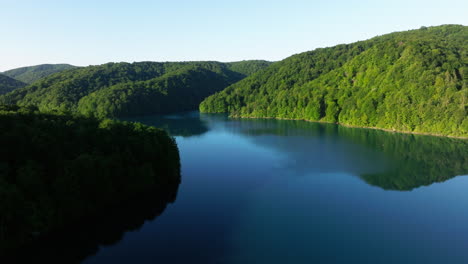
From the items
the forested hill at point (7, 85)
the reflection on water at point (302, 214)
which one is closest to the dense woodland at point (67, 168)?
the reflection on water at point (302, 214)

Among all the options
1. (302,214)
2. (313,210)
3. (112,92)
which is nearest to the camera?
(302,214)

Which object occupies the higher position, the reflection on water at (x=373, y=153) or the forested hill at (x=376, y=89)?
the forested hill at (x=376, y=89)

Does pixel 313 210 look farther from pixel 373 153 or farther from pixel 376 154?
pixel 373 153

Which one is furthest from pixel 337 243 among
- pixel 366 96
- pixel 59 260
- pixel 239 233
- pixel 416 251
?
pixel 366 96

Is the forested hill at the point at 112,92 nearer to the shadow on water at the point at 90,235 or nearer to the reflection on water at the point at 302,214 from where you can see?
the reflection on water at the point at 302,214

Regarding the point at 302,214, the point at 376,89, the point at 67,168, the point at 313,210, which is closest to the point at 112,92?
the point at 376,89

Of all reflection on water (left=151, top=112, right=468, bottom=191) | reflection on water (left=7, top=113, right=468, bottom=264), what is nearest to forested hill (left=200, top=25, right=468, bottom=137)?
reflection on water (left=151, top=112, right=468, bottom=191)
